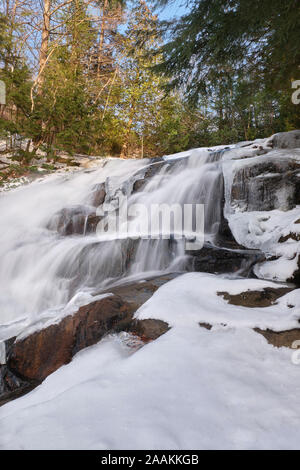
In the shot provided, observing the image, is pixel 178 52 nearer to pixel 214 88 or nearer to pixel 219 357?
pixel 214 88

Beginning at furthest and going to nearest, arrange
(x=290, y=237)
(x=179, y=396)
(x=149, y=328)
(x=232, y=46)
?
(x=232, y=46) → (x=290, y=237) → (x=149, y=328) → (x=179, y=396)

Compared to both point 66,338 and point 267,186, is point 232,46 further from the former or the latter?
point 66,338

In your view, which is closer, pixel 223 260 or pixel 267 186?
pixel 223 260

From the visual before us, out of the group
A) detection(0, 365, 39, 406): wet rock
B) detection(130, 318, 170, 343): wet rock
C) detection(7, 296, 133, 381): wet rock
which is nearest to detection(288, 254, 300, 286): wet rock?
detection(130, 318, 170, 343): wet rock

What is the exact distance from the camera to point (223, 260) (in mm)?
3451

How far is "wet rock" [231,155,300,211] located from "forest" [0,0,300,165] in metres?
1.27

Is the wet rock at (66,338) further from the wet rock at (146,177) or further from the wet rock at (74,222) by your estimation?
the wet rock at (146,177)

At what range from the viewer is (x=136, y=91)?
511 inches

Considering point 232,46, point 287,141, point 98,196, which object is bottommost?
point 98,196

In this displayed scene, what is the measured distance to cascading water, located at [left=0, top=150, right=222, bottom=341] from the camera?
384cm

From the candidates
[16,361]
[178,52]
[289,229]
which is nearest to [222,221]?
[289,229]

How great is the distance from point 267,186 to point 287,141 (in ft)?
7.00

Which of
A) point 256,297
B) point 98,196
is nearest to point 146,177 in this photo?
point 98,196

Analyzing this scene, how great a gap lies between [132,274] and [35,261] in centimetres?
184
